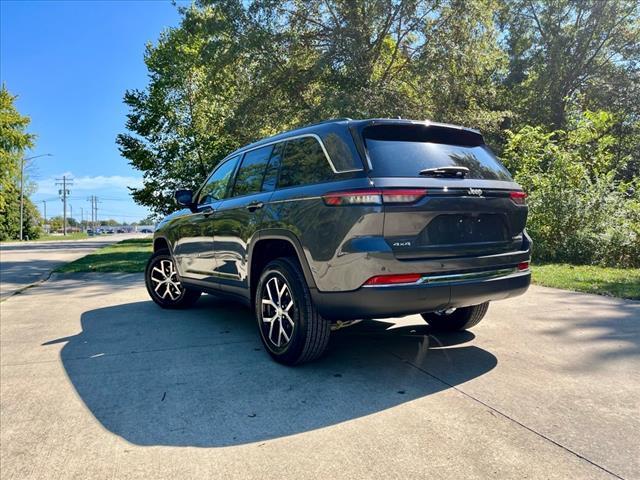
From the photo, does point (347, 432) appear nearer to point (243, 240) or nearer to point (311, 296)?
point (311, 296)

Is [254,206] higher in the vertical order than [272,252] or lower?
higher

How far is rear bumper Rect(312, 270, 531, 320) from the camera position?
124 inches

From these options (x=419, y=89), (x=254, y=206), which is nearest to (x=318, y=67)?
(x=419, y=89)

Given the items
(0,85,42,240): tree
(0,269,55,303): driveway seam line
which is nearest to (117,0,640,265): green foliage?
(0,269,55,303): driveway seam line

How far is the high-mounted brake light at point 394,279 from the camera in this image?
3.14 metres

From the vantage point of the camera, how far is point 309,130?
3887mm

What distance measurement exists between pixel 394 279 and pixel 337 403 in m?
0.87

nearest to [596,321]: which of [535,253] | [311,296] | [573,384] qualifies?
[573,384]

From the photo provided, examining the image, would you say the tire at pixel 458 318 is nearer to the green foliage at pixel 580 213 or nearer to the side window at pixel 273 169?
the side window at pixel 273 169

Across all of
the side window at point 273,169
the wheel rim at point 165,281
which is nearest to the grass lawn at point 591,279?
the side window at point 273,169

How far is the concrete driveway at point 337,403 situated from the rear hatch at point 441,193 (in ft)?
3.17

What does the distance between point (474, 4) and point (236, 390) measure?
18.6 meters

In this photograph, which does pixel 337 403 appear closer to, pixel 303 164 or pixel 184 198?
pixel 303 164

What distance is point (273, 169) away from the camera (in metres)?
4.25
